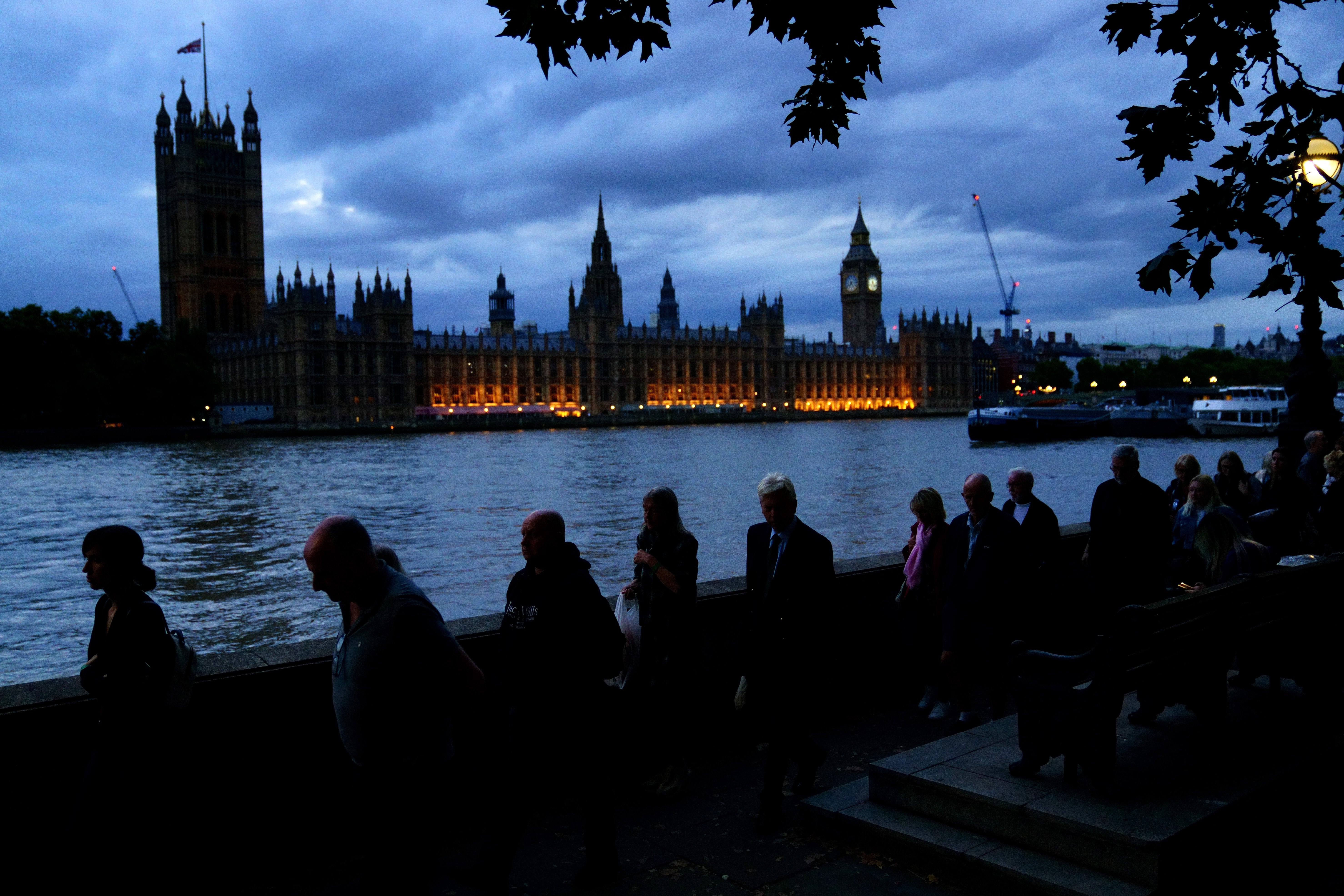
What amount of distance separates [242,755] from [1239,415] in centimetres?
6821

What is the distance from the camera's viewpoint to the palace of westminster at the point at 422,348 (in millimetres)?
94125

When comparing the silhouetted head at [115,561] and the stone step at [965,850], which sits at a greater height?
the silhouetted head at [115,561]

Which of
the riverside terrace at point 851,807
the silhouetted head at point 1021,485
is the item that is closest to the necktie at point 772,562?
the riverside terrace at point 851,807

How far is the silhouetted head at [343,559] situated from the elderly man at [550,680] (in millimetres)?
609

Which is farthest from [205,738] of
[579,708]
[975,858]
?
[975,858]

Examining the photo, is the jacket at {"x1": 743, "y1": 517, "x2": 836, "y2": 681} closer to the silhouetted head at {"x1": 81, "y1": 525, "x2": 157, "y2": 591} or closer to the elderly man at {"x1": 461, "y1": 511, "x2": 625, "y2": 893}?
the elderly man at {"x1": 461, "y1": 511, "x2": 625, "y2": 893}

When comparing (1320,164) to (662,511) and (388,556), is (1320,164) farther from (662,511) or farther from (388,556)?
(388,556)

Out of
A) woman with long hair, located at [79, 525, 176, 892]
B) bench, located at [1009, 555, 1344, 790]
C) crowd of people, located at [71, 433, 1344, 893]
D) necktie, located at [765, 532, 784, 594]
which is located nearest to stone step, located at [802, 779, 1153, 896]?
crowd of people, located at [71, 433, 1344, 893]

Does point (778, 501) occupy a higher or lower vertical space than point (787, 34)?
lower

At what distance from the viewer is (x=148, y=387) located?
65.6 meters

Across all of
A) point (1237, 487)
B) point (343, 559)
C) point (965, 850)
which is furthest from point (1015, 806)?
point (1237, 487)

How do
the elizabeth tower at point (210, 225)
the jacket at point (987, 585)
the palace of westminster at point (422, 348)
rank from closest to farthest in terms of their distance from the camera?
the jacket at point (987, 585)
the palace of westminster at point (422, 348)
the elizabeth tower at point (210, 225)

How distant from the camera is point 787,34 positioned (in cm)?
418

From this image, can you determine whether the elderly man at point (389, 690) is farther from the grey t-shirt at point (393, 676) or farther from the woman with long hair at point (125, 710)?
the woman with long hair at point (125, 710)
